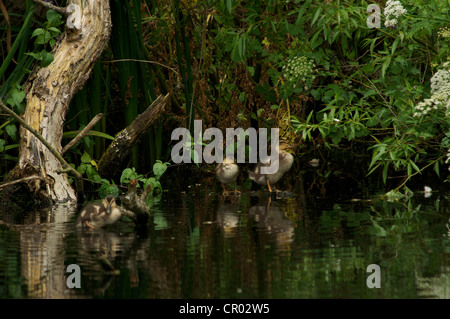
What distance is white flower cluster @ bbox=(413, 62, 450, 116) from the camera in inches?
256

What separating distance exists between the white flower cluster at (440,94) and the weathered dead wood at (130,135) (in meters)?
2.57

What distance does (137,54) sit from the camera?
26.5 ft

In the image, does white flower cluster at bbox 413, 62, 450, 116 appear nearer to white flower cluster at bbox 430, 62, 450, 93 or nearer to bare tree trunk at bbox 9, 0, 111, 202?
white flower cluster at bbox 430, 62, 450, 93

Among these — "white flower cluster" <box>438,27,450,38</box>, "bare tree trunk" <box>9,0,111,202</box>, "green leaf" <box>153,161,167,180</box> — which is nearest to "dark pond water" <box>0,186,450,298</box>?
"bare tree trunk" <box>9,0,111,202</box>

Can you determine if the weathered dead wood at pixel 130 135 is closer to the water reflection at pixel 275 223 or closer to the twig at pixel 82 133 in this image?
the twig at pixel 82 133

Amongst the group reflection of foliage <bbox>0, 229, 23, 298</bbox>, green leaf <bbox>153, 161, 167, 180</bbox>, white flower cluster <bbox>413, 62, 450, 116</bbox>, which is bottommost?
reflection of foliage <bbox>0, 229, 23, 298</bbox>

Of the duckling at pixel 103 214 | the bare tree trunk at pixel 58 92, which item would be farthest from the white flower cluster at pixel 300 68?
the duckling at pixel 103 214

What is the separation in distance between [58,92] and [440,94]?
3413 millimetres

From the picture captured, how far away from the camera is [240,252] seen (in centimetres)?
488

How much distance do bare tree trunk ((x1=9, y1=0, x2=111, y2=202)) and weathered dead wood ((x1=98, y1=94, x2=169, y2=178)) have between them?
2.40 ft

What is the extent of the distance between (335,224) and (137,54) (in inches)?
126

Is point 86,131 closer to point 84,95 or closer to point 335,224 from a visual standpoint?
point 84,95
